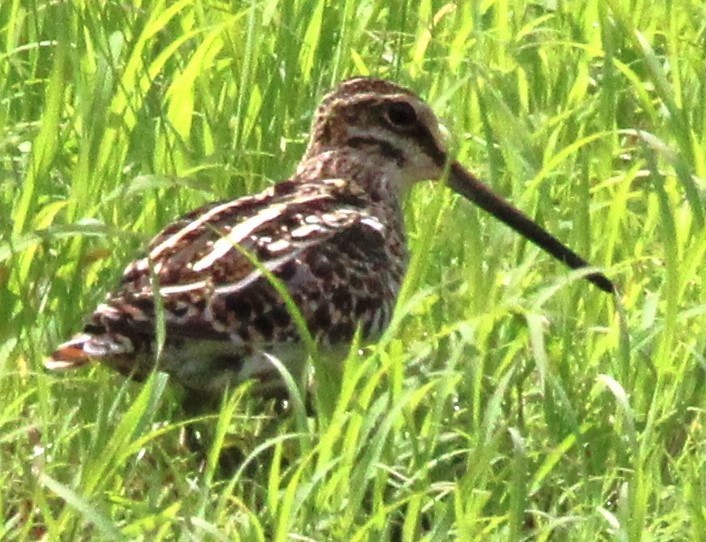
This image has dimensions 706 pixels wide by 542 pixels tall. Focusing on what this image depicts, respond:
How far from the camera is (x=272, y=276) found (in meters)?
4.41

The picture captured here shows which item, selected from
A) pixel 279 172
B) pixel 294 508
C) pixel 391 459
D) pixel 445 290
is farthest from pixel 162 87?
pixel 294 508

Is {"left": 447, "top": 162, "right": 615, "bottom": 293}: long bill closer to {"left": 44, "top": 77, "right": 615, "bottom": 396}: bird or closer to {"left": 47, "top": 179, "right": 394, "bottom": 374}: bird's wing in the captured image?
{"left": 44, "top": 77, "right": 615, "bottom": 396}: bird

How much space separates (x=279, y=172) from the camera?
5.80 m

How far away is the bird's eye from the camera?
555 cm

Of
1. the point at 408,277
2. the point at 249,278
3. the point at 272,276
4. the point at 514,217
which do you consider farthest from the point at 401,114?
the point at 272,276

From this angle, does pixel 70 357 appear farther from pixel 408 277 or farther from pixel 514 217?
pixel 514 217

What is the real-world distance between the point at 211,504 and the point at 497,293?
888 mm

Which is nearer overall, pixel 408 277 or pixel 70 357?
pixel 408 277

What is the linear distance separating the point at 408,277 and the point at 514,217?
860 millimetres

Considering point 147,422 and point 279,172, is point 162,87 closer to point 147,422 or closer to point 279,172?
point 279,172

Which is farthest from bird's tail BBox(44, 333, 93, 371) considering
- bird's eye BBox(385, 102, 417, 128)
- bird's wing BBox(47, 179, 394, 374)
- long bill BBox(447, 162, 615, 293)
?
bird's eye BBox(385, 102, 417, 128)

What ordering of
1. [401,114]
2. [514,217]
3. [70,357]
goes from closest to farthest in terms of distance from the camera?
1. [70,357]
2. [514,217]
3. [401,114]

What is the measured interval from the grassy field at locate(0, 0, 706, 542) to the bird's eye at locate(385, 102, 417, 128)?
9cm

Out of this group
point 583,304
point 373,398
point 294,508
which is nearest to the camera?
point 294,508
